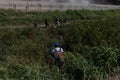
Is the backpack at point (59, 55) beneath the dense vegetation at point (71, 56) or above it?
above

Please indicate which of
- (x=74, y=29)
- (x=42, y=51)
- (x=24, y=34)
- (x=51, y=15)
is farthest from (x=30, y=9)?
(x=42, y=51)

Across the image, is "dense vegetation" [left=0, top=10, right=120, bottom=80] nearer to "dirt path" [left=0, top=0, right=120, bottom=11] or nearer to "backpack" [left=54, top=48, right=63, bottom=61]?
"backpack" [left=54, top=48, right=63, bottom=61]

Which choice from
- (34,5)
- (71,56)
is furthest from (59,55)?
(34,5)

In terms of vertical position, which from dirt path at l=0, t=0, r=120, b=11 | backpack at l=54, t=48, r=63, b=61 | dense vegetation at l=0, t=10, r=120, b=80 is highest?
backpack at l=54, t=48, r=63, b=61

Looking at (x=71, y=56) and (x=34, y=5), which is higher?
(x=71, y=56)

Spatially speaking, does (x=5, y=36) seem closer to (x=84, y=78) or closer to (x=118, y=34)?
(x=118, y=34)

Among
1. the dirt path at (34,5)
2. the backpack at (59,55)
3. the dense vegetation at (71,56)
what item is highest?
the backpack at (59,55)

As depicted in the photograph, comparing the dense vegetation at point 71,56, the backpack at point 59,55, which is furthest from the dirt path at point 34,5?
the backpack at point 59,55

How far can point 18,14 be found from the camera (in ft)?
171

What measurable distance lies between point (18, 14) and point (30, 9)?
642 cm

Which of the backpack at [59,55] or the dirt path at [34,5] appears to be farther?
the dirt path at [34,5]

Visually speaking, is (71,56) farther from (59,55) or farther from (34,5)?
(34,5)

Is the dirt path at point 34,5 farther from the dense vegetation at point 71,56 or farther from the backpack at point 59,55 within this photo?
the backpack at point 59,55

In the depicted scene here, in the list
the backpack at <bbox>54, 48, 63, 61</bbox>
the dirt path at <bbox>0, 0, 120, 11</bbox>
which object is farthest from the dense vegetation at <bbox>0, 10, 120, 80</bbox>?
the dirt path at <bbox>0, 0, 120, 11</bbox>
